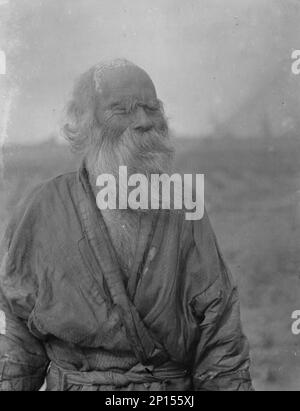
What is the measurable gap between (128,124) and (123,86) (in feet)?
0.40

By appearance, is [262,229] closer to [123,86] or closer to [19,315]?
[123,86]

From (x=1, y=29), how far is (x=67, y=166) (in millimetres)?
514

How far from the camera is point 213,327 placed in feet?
9.04

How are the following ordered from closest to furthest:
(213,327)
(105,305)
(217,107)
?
(105,305) → (213,327) → (217,107)

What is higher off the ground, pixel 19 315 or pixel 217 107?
pixel 217 107

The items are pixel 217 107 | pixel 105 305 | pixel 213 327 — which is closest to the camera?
pixel 105 305

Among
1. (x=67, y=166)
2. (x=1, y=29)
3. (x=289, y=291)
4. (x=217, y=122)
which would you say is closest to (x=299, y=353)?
(x=289, y=291)

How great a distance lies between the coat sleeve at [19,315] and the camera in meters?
2.73

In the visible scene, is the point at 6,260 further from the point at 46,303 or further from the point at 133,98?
the point at 133,98

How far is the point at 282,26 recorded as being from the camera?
9.75ft

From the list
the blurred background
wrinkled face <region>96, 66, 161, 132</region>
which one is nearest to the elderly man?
wrinkled face <region>96, 66, 161, 132</region>

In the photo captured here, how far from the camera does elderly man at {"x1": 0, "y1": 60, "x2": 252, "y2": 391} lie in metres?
2.66

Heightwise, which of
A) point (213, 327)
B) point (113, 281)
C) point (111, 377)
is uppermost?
point (113, 281)

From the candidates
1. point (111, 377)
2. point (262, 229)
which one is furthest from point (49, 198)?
point (262, 229)
